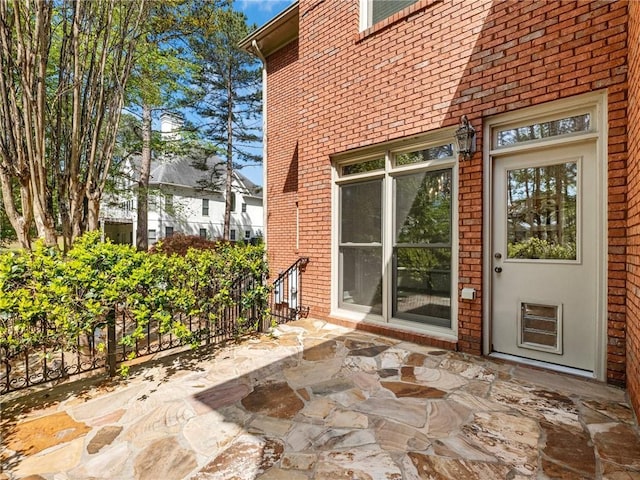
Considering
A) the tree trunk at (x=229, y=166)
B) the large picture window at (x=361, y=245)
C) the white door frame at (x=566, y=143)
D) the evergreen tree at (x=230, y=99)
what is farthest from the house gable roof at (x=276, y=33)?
the tree trunk at (x=229, y=166)

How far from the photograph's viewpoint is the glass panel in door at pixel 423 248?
3.74 meters

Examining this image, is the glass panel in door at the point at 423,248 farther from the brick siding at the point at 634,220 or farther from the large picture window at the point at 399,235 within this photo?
the brick siding at the point at 634,220

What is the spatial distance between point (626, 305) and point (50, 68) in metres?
10.5

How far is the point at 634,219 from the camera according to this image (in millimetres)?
2340

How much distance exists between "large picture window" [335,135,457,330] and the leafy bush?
0.61m

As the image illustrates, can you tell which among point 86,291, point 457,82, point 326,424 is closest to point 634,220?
point 457,82

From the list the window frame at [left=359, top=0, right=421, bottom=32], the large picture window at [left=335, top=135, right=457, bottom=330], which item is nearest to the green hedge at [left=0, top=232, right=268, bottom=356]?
the large picture window at [left=335, top=135, right=457, bottom=330]

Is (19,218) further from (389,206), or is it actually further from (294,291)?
(389,206)

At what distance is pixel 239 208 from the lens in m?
24.3

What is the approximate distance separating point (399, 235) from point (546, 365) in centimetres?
202

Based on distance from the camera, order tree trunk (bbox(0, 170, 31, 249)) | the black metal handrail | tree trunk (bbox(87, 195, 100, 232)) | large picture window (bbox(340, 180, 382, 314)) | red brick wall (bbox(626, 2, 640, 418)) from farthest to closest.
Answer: the black metal handrail → large picture window (bbox(340, 180, 382, 314)) → tree trunk (bbox(87, 195, 100, 232)) → tree trunk (bbox(0, 170, 31, 249)) → red brick wall (bbox(626, 2, 640, 418))

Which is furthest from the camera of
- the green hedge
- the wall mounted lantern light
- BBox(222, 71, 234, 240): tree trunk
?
BBox(222, 71, 234, 240): tree trunk

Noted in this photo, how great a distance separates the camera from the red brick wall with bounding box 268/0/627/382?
8.82 ft

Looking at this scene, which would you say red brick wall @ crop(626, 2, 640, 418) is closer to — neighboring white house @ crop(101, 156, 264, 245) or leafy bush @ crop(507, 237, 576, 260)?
leafy bush @ crop(507, 237, 576, 260)
